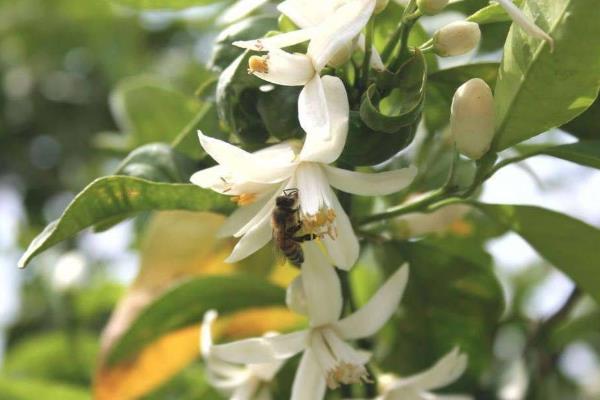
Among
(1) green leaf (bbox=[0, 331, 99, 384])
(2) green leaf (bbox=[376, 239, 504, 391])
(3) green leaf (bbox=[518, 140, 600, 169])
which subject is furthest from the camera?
(1) green leaf (bbox=[0, 331, 99, 384])

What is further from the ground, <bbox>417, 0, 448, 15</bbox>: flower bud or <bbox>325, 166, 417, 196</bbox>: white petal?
<bbox>417, 0, 448, 15</bbox>: flower bud

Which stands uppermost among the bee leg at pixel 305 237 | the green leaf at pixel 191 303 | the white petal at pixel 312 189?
the white petal at pixel 312 189

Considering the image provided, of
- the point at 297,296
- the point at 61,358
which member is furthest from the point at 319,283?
the point at 61,358

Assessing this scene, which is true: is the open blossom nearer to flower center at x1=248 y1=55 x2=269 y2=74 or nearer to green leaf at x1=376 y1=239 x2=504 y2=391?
flower center at x1=248 y1=55 x2=269 y2=74

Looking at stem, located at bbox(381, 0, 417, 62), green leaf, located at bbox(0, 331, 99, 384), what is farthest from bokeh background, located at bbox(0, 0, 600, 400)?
stem, located at bbox(381, 0, 417, 62)

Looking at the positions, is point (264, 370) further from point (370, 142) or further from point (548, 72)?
point (548, 72)

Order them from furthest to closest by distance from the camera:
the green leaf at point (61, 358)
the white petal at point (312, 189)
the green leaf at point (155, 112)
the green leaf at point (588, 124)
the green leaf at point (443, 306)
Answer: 1. the green leaf at point (61, 358)
2. the green leaf at point (155, 112)
3. the green leaf at point (443, 306)
4. the green leaf at point (588, 124)
5. the white petal at point (312, 189)

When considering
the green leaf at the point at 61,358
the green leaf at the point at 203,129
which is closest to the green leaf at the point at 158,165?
the green leaf at the point at 203,129

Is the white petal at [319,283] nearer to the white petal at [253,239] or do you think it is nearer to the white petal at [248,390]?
the white petal at [253,239]
